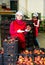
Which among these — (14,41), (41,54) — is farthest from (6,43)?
(41,54)

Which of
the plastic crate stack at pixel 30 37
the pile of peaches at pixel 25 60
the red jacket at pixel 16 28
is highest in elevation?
the red jacket at pixel 16 28

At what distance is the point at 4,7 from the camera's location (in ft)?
51.1

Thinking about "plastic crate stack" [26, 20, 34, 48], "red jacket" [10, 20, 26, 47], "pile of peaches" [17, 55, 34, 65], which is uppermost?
"red jacket" [10, 20, 26, 47]

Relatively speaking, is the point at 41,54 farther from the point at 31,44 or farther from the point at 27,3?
the point at 27,3

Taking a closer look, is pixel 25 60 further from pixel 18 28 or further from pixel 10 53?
pixel 18 28

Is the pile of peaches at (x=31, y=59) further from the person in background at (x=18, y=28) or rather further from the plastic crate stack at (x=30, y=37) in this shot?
the plastic crate stack at (x=30, y=37)

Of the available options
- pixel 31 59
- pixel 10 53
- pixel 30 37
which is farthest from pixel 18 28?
pixel 30 37

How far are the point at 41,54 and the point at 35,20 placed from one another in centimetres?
355

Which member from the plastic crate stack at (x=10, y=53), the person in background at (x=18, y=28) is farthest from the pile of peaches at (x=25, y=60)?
the person in background at (x=18, y=28)

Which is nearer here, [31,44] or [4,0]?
[31,44]

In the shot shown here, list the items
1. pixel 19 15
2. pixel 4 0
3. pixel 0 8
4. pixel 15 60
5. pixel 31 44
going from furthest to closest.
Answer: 1. pixel 4 0
2. pixel 0 8
3. pixel 31 44
4. pixel 19 15
5. pixel 15 60

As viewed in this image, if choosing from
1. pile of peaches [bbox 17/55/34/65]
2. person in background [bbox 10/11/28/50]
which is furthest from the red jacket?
pile of peaches [bbox 17/55/34/65]

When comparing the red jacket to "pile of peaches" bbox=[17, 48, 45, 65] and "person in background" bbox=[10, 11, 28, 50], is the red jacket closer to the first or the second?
"person in background" bbox=[10, 11, 28, 50]

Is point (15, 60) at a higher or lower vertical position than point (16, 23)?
lower
